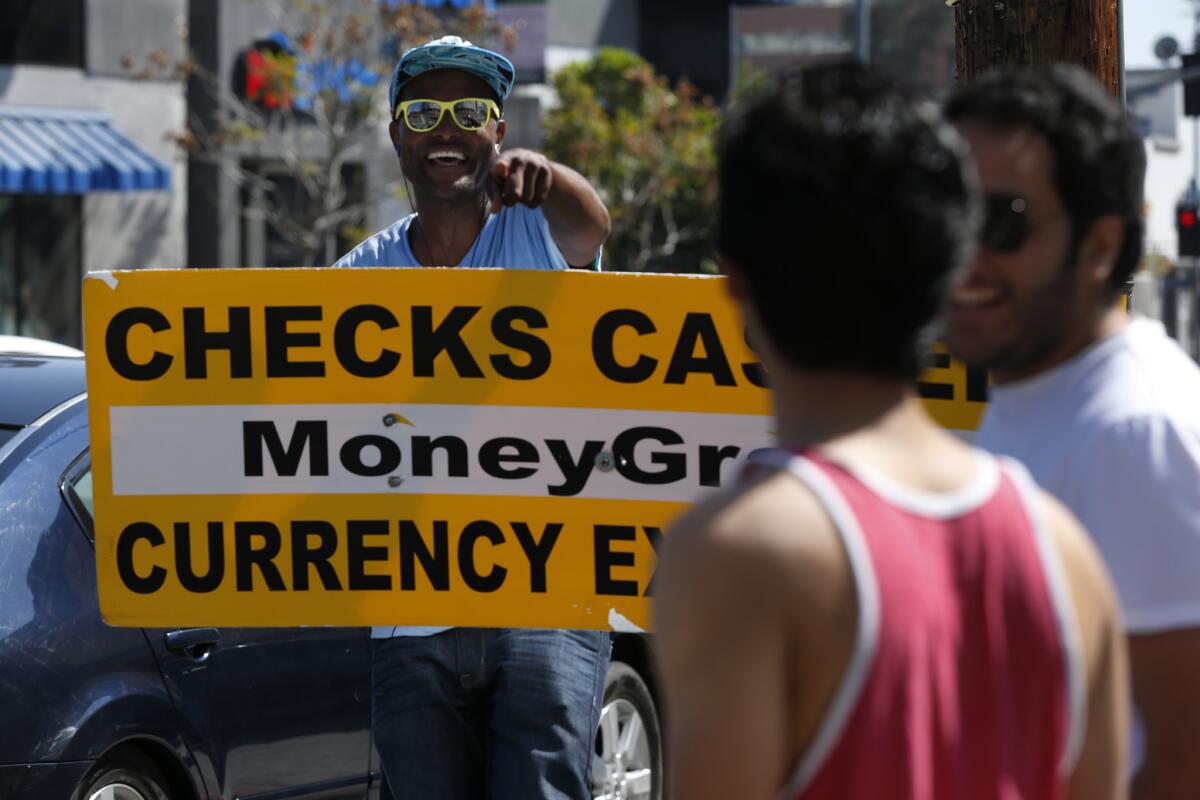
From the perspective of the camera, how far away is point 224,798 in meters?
5.17

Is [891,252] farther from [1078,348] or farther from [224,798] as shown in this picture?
[224,798]

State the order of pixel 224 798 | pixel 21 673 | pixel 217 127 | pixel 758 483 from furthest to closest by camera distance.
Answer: pixel 217 127 < pixel 224 798 < pixel 21 673 < pixel 758 483

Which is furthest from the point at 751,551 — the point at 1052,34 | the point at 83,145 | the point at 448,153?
the point at 83,145

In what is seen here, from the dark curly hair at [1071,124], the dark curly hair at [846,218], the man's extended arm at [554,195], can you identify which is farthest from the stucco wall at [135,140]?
the dark curly hair at [846,218]

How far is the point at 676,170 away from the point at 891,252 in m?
28.0

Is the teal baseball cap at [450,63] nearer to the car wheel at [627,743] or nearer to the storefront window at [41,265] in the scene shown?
the car wheel at [627,743]

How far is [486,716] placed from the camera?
406 cm

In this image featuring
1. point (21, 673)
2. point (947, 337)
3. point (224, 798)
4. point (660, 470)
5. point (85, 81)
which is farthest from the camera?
point (85, 81)

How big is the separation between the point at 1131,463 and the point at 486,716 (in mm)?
2056

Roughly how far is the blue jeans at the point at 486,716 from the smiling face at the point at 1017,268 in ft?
6.12

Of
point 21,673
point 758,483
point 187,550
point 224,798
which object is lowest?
point 224,798

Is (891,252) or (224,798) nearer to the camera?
(891,252)

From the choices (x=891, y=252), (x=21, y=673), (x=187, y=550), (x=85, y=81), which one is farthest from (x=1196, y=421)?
(x=85, y=81)

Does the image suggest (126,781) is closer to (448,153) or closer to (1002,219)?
(448,153)
